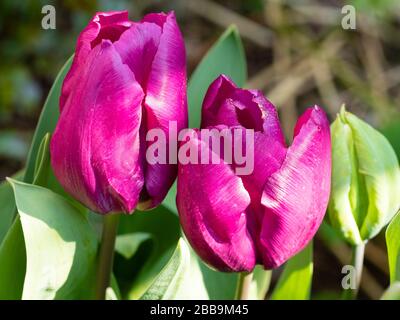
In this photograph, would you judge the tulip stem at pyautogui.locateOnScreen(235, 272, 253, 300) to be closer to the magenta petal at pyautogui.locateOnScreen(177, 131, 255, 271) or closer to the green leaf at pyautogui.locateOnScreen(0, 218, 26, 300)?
the magenta petal at pyautogui.locateOnScreen(177, 131, 255, 271)

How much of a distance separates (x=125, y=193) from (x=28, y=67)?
1.33 m

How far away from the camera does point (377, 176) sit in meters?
0.68

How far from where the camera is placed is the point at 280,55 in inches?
75.4

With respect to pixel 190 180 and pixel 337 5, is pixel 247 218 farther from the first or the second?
pixel 337 5

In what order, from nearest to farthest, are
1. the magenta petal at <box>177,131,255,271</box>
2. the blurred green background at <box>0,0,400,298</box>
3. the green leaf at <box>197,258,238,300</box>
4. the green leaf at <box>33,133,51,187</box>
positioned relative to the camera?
the magenta petal at <box>177,131,255,271</box> < the green leaf at <box>33,133,51,187</box> < the green leaf at <box>197,258,238,300</box> < the blurred green background at <box>0,0,400,298</box>

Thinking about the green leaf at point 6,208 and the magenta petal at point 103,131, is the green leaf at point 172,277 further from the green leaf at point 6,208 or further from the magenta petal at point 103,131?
the green leaf at point 6,208

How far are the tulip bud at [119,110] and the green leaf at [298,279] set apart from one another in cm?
21

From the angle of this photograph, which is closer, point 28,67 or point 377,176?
point 377,176

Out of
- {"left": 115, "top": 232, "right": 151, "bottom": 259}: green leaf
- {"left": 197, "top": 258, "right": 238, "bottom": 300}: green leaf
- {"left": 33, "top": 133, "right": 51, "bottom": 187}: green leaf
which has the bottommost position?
{"left": 197, "top": 258, "right": 238, "bottom": 300}: green leaf

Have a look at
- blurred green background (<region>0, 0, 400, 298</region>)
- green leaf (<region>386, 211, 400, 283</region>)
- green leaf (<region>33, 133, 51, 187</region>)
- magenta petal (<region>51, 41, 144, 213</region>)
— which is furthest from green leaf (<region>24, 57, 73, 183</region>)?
blurred green background (<region>0, 0, 400, 298</region>)

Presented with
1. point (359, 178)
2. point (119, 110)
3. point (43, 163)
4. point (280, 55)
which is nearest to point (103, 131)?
point (119, 110)

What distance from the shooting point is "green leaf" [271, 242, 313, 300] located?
2.49 feet

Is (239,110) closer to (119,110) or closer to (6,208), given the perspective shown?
(119,110)

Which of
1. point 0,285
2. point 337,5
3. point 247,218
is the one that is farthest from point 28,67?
point 247,218
